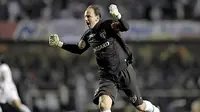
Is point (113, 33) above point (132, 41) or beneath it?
beneath

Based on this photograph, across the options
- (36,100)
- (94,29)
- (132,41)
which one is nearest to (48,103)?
(36,100)

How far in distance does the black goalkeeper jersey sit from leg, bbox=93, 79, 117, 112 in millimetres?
178

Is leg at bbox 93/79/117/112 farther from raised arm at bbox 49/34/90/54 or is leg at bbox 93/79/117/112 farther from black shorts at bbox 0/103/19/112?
black shorts at bbox 0/103/19/112

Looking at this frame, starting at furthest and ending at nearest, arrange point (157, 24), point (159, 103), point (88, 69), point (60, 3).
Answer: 1. point (60, 3)
2. point (157, 24)
3. point (88, 69)
4. point (159, 103)

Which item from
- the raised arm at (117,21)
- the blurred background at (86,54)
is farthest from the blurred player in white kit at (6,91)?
the raised arm at (117,21)

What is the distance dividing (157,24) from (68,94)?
3869 mm

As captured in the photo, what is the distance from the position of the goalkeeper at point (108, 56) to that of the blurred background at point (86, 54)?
19.8 feet

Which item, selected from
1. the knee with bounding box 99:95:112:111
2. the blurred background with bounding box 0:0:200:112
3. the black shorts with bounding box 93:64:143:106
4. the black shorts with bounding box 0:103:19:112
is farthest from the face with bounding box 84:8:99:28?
the blurred background with bounding box 0:0:200:112

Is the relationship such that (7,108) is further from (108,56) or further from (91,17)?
(91,17)

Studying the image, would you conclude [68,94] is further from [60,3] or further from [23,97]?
[60,3]

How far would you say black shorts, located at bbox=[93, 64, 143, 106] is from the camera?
32.6 feet

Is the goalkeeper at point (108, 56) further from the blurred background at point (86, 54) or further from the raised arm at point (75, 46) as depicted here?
the blurred background at point (86, 54)

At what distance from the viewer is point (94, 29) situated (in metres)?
9.95

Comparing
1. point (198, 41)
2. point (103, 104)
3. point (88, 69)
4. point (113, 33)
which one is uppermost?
point (198, 41)
